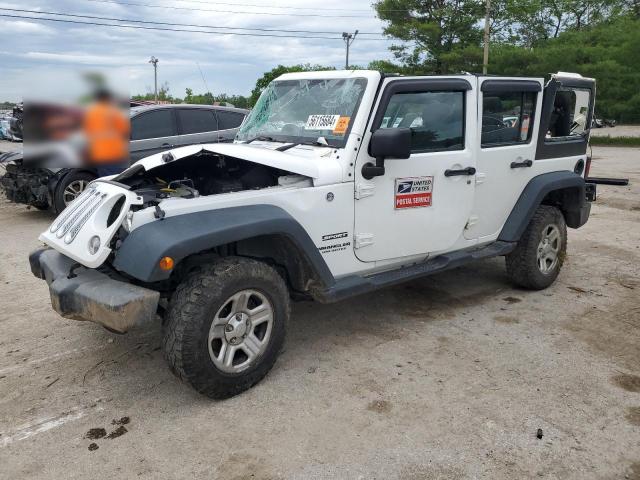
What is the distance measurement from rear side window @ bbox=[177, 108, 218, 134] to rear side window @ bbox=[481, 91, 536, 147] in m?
5.44

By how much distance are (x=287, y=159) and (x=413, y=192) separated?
1.00m

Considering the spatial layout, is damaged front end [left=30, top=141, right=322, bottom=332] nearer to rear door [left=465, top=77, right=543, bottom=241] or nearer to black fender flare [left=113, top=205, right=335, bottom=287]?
black fender flare [left=113, top=205, right=335, bottom=287]

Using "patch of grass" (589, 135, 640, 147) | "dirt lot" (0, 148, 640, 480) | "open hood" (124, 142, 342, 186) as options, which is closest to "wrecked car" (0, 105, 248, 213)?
"dirt lot" (0, 148, 640, 480)

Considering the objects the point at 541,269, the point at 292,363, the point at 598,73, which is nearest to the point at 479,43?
the point at 598,73

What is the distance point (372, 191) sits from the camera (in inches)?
151

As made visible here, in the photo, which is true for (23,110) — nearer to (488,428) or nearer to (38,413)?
(38,413)

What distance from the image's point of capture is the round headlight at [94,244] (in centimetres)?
323

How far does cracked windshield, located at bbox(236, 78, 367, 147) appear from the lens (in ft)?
12.7

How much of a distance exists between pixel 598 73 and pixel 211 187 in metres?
29.2

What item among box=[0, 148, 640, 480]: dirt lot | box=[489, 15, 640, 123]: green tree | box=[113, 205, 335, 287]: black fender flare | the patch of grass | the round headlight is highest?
box=[489, 15, 640, 123]: green tree

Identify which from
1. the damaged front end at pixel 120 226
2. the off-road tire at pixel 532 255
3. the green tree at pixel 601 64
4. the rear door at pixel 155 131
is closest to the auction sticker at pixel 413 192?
the damaged front end at pixel 120 226

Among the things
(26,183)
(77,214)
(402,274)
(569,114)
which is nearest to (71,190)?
(26,183)

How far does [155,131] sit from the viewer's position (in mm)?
8406

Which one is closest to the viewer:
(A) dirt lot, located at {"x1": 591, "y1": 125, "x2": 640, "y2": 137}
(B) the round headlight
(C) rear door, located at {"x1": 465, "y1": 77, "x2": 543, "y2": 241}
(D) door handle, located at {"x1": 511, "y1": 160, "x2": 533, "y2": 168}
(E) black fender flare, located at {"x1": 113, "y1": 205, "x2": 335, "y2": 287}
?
(E) black fender flare, located at {"x1": 113, "y1": 205, "x2": 335, "y2": 287}
